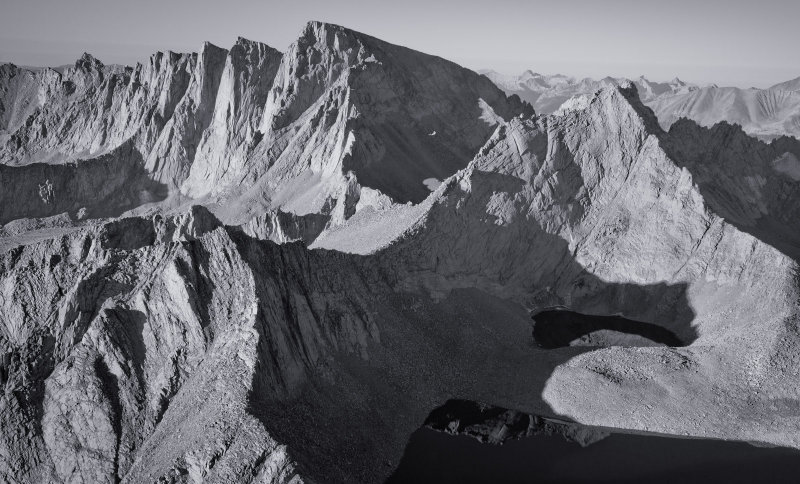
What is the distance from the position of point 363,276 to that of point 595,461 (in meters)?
21.8

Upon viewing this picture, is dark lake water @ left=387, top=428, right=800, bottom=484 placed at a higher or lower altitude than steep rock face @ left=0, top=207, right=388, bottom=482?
lower

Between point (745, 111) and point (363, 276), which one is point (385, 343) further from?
point (745, 111)

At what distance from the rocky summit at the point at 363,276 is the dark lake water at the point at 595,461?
1179mm

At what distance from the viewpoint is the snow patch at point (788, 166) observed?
88.7 meters

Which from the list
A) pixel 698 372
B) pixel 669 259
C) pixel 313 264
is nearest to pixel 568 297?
pixel 669 259

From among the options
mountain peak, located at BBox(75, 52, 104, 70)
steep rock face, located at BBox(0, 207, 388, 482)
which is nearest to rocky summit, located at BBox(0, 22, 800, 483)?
steep rock face, located at BBox(0, 207, 388, 482)

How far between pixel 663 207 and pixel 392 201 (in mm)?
27633

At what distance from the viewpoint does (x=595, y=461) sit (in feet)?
147

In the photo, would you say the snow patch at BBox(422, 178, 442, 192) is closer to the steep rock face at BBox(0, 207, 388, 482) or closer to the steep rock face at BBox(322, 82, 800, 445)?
the steep rock face at BBox(322, 82, 800, 445)

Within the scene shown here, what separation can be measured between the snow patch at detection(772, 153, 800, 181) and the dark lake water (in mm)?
54591

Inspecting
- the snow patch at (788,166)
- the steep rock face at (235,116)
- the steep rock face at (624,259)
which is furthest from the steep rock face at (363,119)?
the snow patch at (788,166)

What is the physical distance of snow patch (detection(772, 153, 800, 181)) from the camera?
88.7m

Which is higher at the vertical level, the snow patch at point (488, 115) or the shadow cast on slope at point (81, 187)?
the shadow cast on slope at point (81, 187)

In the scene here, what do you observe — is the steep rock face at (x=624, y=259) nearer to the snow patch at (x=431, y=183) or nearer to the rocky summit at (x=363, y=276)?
the rocky summit at (x=363, y=276)
